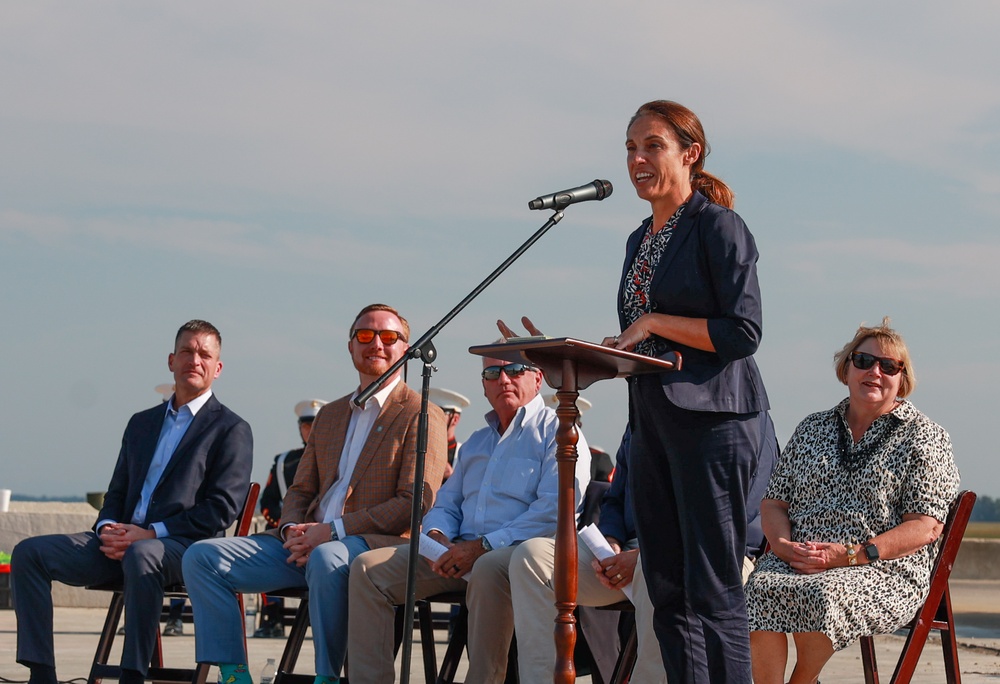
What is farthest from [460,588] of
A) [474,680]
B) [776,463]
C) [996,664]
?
[996,664]

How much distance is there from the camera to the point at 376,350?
5.78 m

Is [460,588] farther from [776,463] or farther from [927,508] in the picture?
[927,508]

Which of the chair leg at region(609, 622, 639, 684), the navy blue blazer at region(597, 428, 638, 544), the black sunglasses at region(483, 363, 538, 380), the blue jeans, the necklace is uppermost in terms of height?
the black sunglasses at region(483, 363, 538, 380)

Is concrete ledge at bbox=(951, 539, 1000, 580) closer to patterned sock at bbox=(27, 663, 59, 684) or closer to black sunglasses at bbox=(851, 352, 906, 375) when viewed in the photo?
black sunglasses at bbox=(851, 352, 906, 375)

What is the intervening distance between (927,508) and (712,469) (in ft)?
4.97

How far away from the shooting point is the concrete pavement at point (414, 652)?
650 cm

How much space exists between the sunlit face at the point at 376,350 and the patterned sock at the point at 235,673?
1.34m

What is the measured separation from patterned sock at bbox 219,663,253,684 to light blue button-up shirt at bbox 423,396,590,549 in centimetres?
93

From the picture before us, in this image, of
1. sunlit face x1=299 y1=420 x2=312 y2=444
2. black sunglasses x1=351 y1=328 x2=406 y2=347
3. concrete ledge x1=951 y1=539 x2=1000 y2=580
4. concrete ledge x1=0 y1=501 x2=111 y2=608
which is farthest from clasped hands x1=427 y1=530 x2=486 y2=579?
concrete ledge x1=951 y1=539 x2=1000 y2=580

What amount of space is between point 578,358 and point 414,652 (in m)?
4.98

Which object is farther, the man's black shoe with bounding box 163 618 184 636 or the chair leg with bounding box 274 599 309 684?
the man's black shoe with bounding box 163 618 184 636

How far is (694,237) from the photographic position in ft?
11.5

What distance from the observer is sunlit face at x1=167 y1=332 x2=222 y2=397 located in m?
6.15

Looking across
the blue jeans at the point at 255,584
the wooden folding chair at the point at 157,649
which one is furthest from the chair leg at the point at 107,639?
the blue jeans at the point at 255,584
